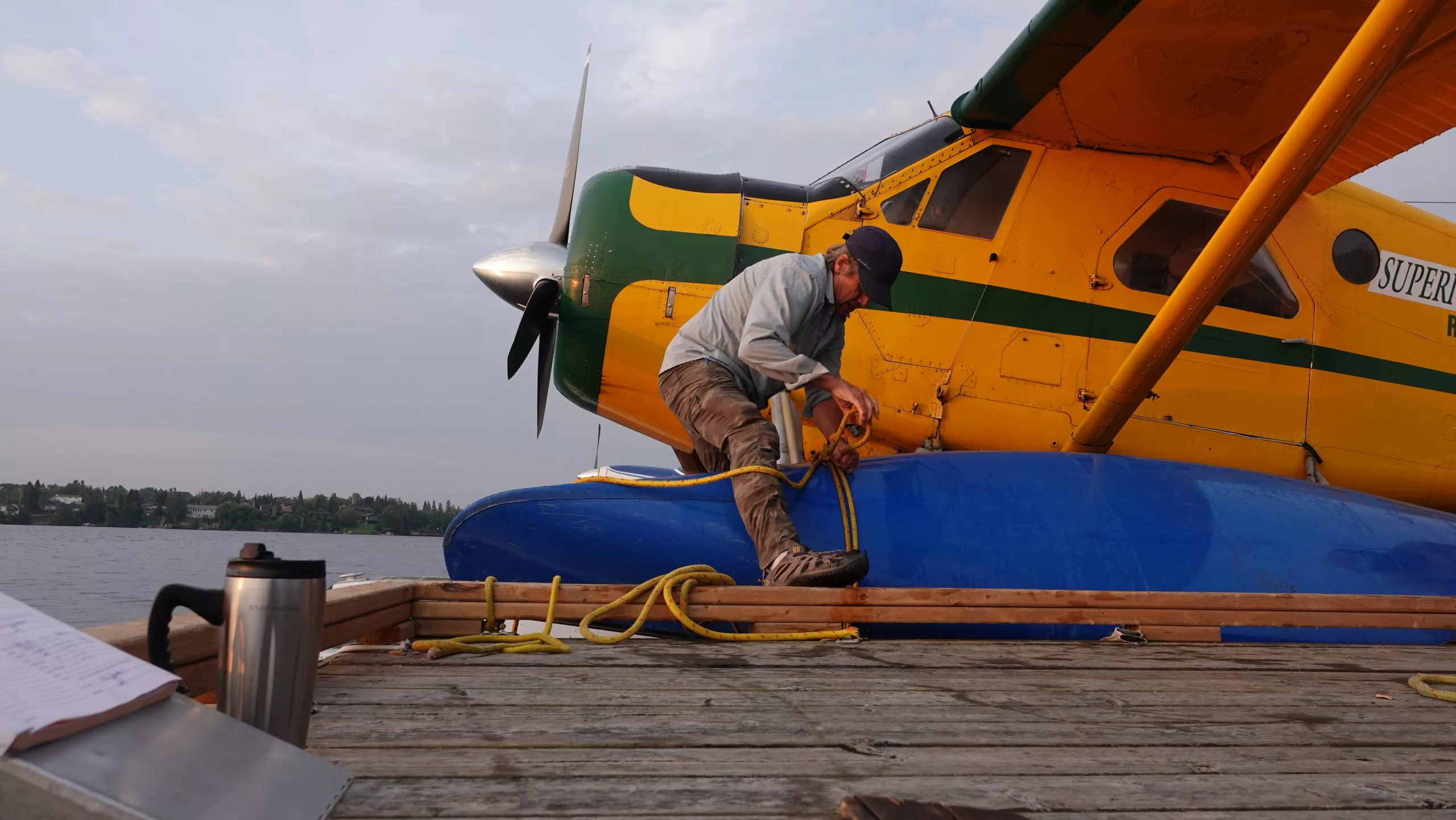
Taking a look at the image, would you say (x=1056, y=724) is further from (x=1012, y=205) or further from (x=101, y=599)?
(x=101, y=599)

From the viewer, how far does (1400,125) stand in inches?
218

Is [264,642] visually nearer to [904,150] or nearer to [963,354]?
[963,354]

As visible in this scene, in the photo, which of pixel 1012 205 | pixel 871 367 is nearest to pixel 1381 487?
pixel 1012 205

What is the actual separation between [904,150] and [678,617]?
3588mm

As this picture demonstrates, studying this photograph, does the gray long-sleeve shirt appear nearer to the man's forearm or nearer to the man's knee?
the man's forearm

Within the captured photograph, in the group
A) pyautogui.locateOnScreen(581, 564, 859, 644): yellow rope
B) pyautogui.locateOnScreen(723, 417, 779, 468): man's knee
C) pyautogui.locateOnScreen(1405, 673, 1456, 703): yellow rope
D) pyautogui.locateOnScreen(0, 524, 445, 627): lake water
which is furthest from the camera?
pyautogui.locateOnScreen(0, 524, 445, 627): lake water

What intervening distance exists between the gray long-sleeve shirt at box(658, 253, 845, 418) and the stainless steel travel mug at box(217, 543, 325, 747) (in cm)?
256

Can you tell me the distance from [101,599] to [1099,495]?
18037 millimetres

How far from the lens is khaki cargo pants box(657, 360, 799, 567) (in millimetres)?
3742

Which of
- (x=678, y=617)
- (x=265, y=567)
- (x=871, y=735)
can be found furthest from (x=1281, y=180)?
(x=265, y=567)

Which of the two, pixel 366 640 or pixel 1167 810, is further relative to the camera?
pixel 366 640

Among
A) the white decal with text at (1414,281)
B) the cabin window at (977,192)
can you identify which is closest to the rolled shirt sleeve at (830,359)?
the cabin window at (977,192)

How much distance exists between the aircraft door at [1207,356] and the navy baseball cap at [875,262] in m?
1.89

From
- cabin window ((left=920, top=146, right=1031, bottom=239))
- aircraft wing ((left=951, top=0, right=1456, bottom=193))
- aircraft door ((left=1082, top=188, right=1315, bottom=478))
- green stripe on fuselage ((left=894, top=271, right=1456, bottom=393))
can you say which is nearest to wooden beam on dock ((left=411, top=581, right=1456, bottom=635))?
aircraft door ((left=1082, top=188, right=1315, bottom=478))
